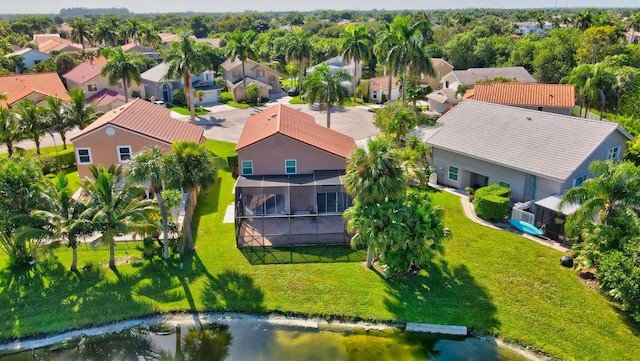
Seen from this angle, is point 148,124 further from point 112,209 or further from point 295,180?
point 112,209

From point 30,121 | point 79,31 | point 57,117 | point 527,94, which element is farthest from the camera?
point 79,31

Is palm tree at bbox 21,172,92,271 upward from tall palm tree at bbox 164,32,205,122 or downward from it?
downward

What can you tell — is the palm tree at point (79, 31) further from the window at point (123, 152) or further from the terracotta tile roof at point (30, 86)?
the window at point (123, 152)

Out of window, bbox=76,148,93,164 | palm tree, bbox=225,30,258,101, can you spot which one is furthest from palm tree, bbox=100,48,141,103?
window, bbox=76,148,93,164

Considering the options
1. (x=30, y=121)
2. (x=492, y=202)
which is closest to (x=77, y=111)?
(x=30, y=121)

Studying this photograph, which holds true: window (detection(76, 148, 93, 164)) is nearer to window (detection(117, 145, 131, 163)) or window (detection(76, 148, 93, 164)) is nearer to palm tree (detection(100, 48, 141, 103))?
window (detection(117, 145, 131, 163))

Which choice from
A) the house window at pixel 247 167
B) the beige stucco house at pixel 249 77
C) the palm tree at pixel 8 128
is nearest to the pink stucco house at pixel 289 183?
the house window at pixel 247 167

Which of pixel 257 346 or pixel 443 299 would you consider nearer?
pixel 257 346
